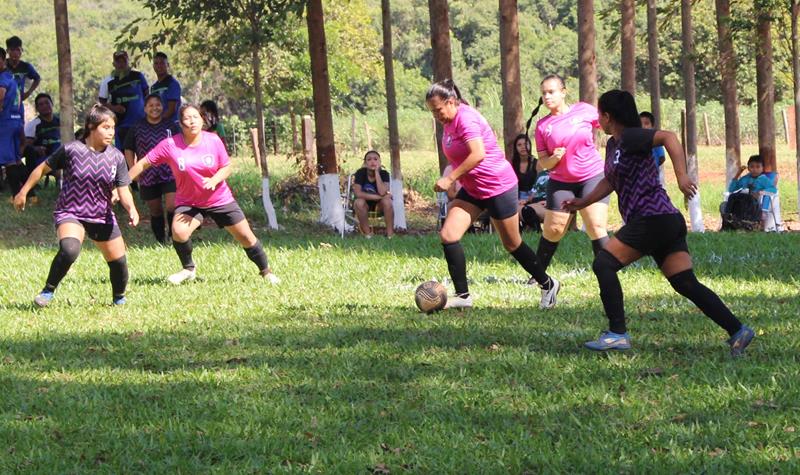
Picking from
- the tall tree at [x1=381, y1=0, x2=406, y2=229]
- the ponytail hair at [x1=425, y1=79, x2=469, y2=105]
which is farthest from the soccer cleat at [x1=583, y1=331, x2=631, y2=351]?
the tall tree at [x1=381, y1=0, x2=406, y2=229]

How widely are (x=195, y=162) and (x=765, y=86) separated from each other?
597 inches

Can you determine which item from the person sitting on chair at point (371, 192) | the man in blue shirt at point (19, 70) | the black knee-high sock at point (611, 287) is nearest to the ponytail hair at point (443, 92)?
the black knee-high sock at point (611, 287)

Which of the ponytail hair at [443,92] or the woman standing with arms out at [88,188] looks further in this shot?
the woman standing with arms out at [88,188]

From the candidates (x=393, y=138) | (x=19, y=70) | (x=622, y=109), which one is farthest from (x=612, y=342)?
(x=19, y=70)

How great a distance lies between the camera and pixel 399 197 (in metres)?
22.3

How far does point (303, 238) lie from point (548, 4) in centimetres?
8868

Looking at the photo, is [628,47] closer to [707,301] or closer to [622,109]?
[622,109]

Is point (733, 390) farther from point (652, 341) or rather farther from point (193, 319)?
point (193, 319)

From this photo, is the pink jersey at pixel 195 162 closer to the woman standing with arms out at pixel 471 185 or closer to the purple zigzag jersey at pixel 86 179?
the purple zigzag jersey at pixel 86 179

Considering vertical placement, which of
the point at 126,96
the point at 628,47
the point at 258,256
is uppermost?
the point at 628,47

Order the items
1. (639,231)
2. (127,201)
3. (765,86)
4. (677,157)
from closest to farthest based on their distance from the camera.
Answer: (677,157)
(639,231)
(127,201)
(765,86)

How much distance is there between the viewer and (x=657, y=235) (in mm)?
8031

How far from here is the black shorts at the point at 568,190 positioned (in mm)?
11078

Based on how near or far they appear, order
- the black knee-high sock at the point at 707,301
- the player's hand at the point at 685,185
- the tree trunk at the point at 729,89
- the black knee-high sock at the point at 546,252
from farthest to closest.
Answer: the tree trunk at the point at 729,89, the black knee-high sock at the point at 546,252, the black knee-high sock at the point at 707,301, the player's hand at the point at 685,185
